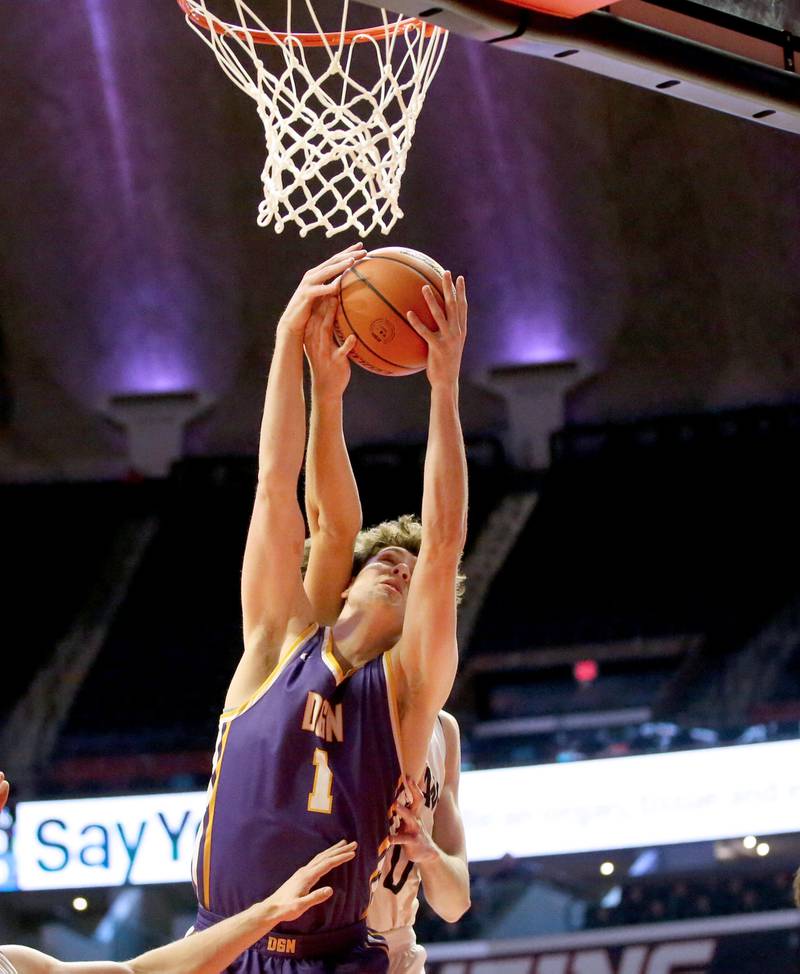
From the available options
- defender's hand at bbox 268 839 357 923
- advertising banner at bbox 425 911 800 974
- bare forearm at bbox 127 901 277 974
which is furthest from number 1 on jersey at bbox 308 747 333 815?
advertising banner at bbox 425 911 800 974

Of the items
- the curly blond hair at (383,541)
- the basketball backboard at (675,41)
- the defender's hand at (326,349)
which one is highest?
the basketball backboard at (675,41)

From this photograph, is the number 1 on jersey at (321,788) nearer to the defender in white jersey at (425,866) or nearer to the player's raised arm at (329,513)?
the defender in white jersey at (425,866)

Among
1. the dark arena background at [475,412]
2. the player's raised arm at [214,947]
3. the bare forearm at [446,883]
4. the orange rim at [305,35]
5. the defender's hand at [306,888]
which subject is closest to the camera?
the player's raised arm at [214,947]

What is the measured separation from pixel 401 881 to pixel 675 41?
2078 millimetres

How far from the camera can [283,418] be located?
108 inches

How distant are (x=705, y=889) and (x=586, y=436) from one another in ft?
13.9

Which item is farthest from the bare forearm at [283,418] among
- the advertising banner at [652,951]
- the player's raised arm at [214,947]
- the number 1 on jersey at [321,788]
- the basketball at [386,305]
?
the advertising banner at [652,951]

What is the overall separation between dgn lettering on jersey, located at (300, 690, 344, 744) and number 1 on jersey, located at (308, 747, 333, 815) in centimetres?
4

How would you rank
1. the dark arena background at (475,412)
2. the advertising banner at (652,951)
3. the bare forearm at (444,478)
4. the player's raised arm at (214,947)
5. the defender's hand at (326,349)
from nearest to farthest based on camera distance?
the player's raised arm at (214,947), the bare forearm at (444,478), the defender's hand at (326,349), the advertising banner at (652,951), the dark arena background at (475,412)

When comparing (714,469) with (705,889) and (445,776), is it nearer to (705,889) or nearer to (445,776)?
(705,889)

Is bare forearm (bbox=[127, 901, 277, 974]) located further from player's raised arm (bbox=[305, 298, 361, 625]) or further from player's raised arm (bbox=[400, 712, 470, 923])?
player's raised arm (bbox=[305, 298, 361, 625])

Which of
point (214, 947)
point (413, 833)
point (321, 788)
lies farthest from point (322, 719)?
point (214, 947)

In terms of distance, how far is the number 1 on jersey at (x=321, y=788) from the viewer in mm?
2625

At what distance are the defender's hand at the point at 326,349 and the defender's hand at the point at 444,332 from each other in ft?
0.55
